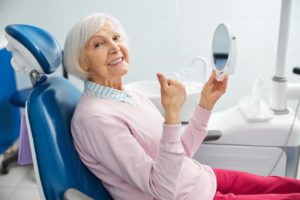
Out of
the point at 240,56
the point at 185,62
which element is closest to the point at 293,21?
the point at 240,56

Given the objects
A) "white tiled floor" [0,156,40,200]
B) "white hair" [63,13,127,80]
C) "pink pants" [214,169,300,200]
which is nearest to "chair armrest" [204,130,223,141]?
"pink pants" [214,169,300,200]

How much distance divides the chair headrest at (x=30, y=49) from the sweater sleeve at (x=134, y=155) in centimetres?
24

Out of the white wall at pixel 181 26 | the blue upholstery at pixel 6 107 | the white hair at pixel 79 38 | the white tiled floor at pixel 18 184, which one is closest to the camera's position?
the white hair at pixel 79 38

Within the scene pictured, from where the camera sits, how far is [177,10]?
7.50ft

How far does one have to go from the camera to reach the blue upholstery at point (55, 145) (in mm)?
993

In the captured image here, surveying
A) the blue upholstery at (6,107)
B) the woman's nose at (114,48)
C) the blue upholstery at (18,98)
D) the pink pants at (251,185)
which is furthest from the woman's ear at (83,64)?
the blue upholstery at (6,107)

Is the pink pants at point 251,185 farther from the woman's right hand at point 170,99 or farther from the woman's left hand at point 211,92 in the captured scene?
the woman's right hand at point 170,99

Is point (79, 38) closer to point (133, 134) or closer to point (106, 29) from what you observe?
point (106, 29)

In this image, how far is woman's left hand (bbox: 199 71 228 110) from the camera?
4.27ft

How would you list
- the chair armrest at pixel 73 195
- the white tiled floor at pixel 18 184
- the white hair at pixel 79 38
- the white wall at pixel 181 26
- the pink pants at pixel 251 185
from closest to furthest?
the chair armrest at pixel 73 195
the white hair at pixel 79 38
the pink pants at pixel 251 185
the white tiled floor at pixel 18 184
the white wall at pixel 181 26

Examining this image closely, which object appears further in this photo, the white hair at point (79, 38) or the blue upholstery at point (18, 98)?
the blue upholstery at point (18, 98)

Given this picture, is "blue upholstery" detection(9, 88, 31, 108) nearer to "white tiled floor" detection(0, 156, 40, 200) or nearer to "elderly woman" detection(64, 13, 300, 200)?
"white tiled floor" detection(0, 156, 40, 200)

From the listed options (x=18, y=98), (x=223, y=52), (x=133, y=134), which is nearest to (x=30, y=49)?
(x=133, y=134)

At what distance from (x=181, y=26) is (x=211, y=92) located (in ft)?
3.69
